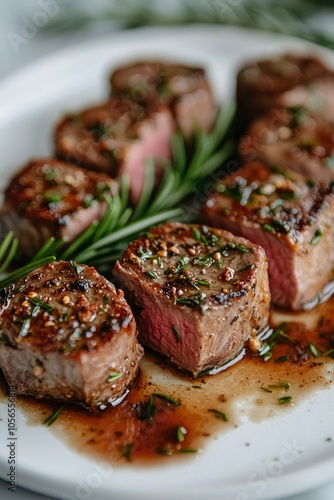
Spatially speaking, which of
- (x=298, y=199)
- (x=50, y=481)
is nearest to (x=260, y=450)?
(x=50, y=481)

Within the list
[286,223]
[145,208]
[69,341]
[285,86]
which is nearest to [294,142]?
[285,86]

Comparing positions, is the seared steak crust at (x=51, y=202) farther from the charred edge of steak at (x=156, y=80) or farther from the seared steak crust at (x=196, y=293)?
the charred edge of steak at (x=156, y=80)

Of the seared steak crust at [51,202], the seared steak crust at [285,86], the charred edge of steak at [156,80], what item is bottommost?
the seared steak crust at [285,86]

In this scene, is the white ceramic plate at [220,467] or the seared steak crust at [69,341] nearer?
the white ceramic plate at [220,467]

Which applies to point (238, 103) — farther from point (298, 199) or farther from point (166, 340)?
point (166, 340)

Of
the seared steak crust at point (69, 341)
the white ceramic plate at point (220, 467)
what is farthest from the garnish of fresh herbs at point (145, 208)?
the white ceramic plate at point (220, 467)

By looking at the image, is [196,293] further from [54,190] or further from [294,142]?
[294,142]
